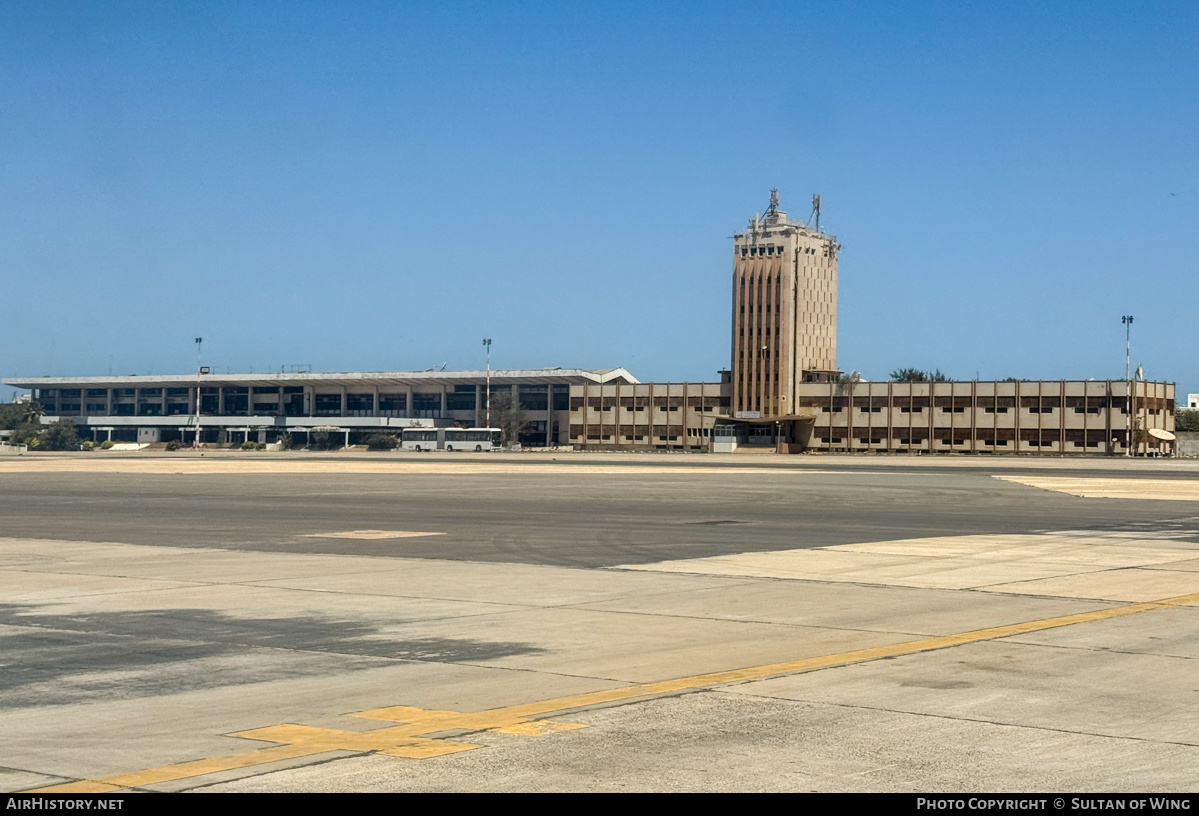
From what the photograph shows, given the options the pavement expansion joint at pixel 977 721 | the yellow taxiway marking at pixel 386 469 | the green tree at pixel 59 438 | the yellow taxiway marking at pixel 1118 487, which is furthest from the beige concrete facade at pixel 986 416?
the pavement expansion joint at pixel 977 721

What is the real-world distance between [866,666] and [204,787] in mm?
6856

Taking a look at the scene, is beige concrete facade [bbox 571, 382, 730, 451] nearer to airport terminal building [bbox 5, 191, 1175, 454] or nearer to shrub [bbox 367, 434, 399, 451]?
airport terminal building [bbox 5, 191, 1175, 454]

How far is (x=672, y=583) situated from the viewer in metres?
20.4

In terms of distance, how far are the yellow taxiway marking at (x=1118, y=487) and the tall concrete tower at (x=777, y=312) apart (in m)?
88.1

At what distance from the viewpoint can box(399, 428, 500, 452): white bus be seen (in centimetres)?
16212

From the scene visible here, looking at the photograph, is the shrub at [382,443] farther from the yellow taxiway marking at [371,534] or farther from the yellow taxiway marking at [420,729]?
the yellow taxiway marking at [420,729]

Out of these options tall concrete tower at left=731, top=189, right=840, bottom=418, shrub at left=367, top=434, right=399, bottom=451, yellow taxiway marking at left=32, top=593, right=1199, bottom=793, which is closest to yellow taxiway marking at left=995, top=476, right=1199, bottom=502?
yellow taxiway marking at left=32, top=593, right=1199, bottom=793

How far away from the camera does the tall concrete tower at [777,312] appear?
163 metres

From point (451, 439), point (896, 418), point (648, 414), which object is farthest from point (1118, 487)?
point (648, 414)

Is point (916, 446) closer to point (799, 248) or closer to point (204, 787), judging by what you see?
point (799, 248)

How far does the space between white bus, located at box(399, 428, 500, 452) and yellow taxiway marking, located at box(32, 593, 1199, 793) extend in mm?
148561

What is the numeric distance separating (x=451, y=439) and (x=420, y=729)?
155066 millimetres

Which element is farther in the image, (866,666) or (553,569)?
(553,569)
